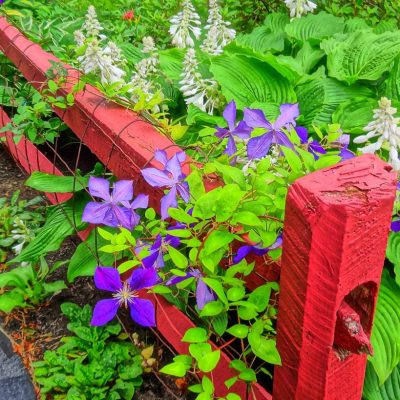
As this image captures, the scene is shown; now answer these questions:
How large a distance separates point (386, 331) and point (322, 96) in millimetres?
1105

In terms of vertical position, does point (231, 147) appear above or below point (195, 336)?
above

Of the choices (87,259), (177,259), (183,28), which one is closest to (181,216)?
(177,259)

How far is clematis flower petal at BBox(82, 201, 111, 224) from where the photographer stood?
1464 millimetres

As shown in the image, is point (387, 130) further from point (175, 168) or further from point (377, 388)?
point (377, 388)

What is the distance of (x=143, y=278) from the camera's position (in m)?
1.35

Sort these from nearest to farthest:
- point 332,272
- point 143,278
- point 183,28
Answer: point 332,272 → point 143,278 → point 183,28

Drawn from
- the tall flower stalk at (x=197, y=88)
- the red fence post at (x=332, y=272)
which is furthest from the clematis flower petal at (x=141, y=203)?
the tall flower stalk at (x=197, y=88)

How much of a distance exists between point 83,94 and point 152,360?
100 cm

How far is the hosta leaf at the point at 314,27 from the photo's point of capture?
318 centimetres

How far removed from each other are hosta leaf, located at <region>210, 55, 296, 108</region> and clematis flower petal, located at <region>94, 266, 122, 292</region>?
129 centimetres

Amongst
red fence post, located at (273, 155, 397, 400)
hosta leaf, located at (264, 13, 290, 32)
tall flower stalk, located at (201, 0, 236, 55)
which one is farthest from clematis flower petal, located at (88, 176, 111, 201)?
hosta leaf, located at (264, 13, 290, 32)

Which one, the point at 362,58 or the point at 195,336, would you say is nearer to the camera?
the point at 195,336

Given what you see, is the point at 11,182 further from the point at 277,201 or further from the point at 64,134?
the point at 277,201

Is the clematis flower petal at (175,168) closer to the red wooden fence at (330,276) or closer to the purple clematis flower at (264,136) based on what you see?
the purple clematis flower at (264,136)
